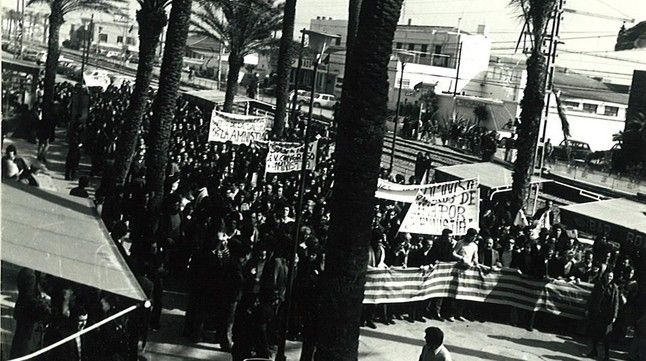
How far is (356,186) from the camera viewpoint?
25.8ft

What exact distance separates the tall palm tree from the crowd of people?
1.63 metres

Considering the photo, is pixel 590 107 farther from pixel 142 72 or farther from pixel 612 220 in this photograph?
pixel 142 72

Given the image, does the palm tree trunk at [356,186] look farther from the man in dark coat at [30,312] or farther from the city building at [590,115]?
the city building at [590,115]

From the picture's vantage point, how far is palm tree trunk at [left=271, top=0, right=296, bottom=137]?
2547 centimetres

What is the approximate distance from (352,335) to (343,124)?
7.32 feet

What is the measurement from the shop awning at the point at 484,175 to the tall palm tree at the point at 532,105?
799 mm

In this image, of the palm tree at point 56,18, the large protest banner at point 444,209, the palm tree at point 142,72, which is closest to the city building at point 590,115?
the palm tree at point 56,18

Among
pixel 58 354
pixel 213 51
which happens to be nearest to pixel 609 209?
pixel 58 354

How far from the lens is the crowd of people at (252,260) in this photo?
756cm

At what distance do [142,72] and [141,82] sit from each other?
0.85 feet

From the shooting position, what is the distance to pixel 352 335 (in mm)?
7922

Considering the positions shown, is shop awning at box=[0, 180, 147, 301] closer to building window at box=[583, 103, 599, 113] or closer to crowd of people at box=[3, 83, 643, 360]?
crowd of people at box=[3, 83, 643, 360]

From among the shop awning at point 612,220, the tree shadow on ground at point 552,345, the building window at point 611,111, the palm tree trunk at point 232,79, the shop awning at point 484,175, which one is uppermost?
the building window at point 611,111

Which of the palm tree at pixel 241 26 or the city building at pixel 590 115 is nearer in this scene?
the palm tree at pixel 241 26
